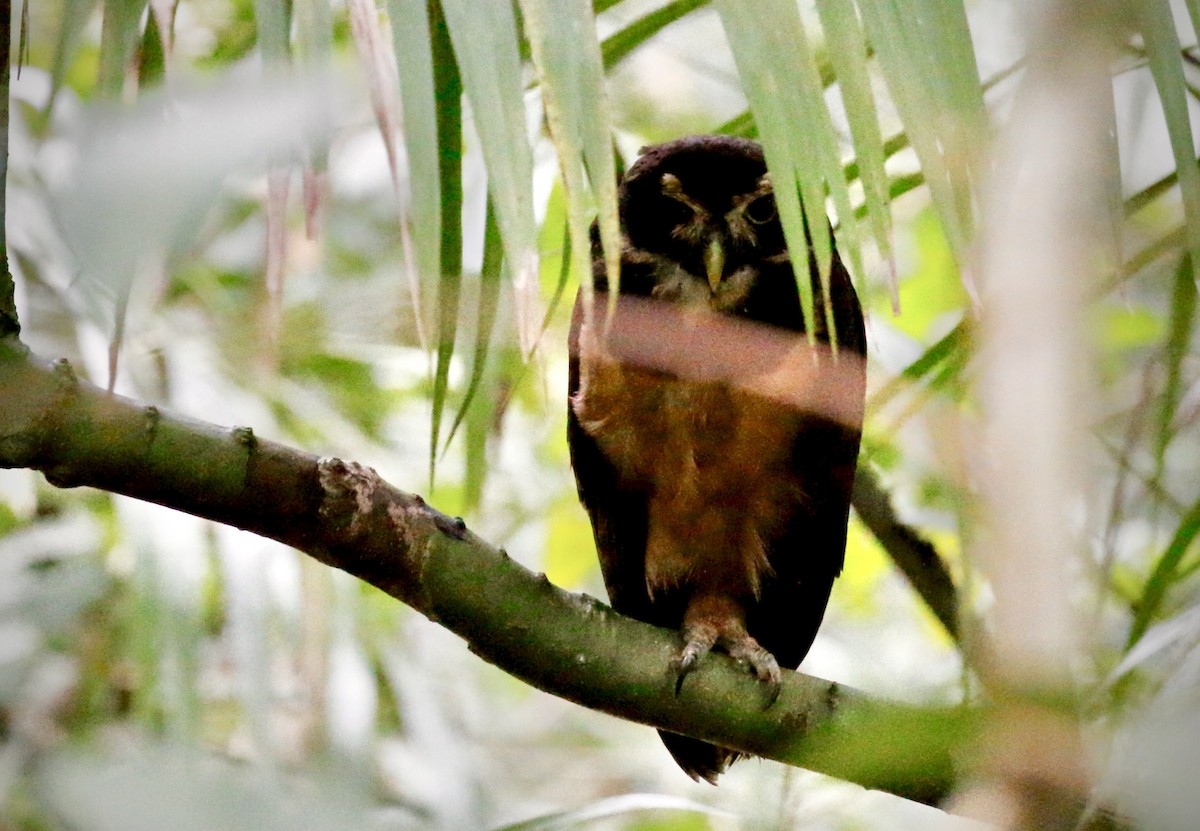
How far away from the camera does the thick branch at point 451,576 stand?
119 centimetres

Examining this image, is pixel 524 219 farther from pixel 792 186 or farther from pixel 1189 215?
pixel 1189 215

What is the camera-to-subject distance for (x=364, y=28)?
107 centimetres

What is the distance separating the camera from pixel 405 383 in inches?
132

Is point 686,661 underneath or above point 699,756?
above

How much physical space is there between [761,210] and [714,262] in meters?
0.19

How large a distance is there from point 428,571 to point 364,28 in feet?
2.02

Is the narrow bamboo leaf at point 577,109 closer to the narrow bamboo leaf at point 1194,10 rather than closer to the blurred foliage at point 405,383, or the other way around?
the blurred foliage at point 405,383

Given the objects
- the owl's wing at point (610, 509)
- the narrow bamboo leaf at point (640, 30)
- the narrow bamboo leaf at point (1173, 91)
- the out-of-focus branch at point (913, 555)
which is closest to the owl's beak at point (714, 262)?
the owl's wing at point (610, 509)

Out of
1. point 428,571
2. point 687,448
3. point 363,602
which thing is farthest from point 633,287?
point 428,571

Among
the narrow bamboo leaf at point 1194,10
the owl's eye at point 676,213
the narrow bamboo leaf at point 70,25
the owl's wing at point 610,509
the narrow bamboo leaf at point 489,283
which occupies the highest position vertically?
the owl's eye at point 676,213

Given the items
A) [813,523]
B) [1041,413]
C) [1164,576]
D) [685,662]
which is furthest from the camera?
[813,523]

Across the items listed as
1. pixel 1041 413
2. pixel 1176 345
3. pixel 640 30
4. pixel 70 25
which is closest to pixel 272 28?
pixel 70 25

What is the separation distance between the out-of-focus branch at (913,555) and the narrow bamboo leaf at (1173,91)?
32.1 inches

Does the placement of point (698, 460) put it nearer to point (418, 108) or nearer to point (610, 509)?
point (610, 509)
